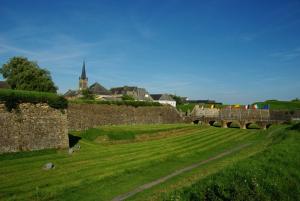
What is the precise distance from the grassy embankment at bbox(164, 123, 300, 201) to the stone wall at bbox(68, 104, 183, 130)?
24.2 metres

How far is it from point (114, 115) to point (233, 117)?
31568 millimetres

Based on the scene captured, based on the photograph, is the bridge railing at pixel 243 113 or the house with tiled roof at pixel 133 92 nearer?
the bridge railing at pixel 243 113

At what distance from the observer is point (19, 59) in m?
50.2

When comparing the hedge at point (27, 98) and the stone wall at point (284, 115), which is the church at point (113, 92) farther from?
the hedge at point (27, 98)

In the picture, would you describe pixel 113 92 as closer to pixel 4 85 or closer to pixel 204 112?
pixel 204 112

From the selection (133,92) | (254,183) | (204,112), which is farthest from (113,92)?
(254,183)

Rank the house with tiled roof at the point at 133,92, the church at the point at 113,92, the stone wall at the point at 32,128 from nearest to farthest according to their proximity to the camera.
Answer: the stone wall at the point at 32,128
the church at the point at 113,92
the house with tiled roof at the point at 133,92

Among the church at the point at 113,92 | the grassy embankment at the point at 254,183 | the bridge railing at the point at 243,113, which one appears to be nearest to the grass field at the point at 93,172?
the grassy embankment at the point at 254,183

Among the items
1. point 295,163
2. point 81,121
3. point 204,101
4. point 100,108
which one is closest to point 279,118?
point 100,108

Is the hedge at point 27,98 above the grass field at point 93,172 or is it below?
above

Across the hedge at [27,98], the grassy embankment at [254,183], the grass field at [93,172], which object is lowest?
the grass field at [93,172]

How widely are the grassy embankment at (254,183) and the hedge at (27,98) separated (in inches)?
553

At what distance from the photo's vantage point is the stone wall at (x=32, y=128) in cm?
1942

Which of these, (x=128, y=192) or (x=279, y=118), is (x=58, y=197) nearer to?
(x=128, y=192)
